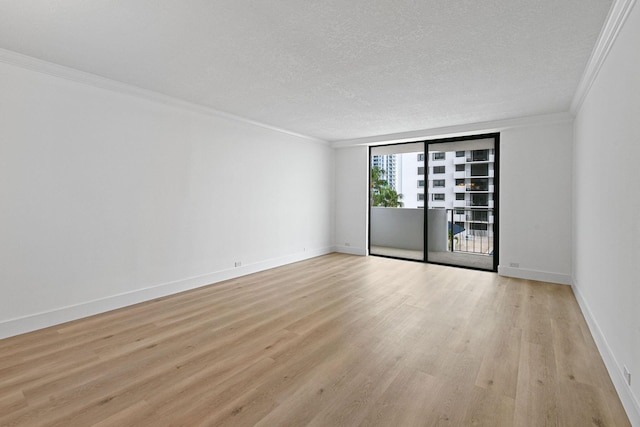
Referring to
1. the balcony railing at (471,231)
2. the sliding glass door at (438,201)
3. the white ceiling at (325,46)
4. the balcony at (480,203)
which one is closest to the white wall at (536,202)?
the sliding glass door at (438,201)

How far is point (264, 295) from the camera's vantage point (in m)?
4.11

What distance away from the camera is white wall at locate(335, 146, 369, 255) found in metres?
7.01

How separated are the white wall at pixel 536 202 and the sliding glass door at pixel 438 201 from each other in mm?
304

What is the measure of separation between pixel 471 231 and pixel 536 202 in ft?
4.60

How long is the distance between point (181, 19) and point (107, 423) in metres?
2.74

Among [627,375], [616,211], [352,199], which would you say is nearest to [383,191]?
[352,199]

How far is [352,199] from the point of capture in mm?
7199

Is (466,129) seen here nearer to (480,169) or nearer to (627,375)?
(480,169)

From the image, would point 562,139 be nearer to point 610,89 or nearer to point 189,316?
point 610,89

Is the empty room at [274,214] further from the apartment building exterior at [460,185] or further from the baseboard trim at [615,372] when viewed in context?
the apartment building exterior at [460,185]

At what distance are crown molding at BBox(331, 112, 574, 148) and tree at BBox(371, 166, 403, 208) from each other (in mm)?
910

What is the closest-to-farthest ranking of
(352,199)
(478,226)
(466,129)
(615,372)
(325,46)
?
(615,372) < (325,46) < (466,129) < (478,226) < (352,199)

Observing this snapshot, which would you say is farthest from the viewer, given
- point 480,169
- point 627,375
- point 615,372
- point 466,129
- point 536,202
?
point 480,169

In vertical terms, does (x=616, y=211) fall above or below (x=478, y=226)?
above
